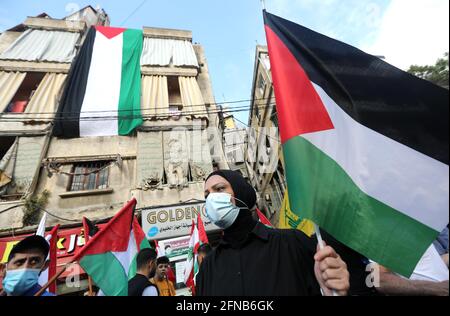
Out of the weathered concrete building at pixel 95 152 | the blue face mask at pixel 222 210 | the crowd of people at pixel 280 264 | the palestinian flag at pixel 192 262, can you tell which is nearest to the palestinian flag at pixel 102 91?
the weathered concrete building at pixel 95 152

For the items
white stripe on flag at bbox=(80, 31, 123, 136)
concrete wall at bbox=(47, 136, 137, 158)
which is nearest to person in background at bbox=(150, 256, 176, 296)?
concrete wall at bbox=(47, 136, 137, 158)

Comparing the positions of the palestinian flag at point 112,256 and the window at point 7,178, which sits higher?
the window at point 7,178

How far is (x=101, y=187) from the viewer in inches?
350

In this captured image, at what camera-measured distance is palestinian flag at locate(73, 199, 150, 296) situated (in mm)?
2816

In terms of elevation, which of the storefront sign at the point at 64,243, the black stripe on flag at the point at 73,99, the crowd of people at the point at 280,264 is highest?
the black stripe on flag at the point at 73,99

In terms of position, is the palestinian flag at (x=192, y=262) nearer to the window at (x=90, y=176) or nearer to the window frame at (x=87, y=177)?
Result: the window frame at (x=87, y=177)

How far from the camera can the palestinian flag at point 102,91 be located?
9.75 m

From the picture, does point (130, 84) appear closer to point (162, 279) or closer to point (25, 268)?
point (162, 279)

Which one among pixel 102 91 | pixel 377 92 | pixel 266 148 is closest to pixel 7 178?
pixel 102 91

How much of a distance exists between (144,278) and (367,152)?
3.17 meters

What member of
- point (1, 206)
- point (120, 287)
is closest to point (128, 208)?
point (120, 287)

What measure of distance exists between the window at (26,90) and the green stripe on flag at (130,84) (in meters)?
4.50

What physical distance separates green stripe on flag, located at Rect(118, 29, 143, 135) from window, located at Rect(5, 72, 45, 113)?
4.50 meters
